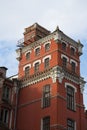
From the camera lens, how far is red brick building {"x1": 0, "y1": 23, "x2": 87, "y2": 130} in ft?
156

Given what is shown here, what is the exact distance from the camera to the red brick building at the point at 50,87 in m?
47.5

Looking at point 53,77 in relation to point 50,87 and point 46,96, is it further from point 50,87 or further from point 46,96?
point 46,96

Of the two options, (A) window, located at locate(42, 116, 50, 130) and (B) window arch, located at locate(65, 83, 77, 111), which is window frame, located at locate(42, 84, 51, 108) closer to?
(A) window, located at locate(42, 116, 50, 130)

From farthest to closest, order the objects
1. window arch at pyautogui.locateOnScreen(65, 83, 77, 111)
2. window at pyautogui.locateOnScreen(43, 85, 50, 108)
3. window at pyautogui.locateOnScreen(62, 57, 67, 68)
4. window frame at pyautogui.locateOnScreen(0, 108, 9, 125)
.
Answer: window at pyautogui.locateOnScreen(62, 57, 67, 68) < window arch at pyautogui.locateOnScreen(65, 83, 77, 111) < window frame at pyautogui.locateOnScreen(0, 108, 9, 125) < window at pyautogui.locateOnScreen(43, 85, 50, 108)

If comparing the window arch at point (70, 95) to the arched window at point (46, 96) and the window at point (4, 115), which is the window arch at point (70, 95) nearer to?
the arched window at point (46, 96)

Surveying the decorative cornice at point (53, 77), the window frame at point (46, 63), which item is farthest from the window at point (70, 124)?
Answer: the window frame at point (46, 63)

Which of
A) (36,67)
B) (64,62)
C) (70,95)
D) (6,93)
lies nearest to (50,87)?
(70,95)

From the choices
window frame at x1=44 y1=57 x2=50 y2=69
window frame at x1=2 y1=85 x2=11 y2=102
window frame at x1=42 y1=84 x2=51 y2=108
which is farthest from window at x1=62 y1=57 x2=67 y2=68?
window frame at x1=2 y1=85 x2=11 y2=102

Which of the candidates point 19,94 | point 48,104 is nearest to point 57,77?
point 48,104

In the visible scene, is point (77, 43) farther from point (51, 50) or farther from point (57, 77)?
point (57, 77)

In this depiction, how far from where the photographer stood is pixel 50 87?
49219 mm

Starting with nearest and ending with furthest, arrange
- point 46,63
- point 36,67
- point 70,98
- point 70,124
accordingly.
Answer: point 70,124
point 70,98
point 46,63
point 36,67

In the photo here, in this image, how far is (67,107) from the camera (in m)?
48.3

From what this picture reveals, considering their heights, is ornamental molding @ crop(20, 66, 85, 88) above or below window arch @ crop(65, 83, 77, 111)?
above
